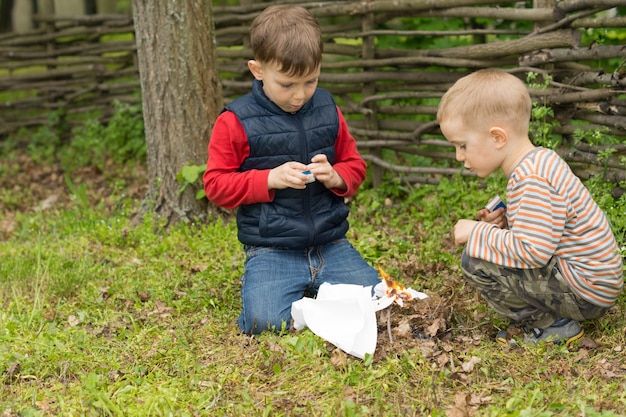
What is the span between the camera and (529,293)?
290cm

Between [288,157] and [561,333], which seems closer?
[561,333]

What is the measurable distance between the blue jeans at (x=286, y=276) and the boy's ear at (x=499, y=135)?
3.46 feet

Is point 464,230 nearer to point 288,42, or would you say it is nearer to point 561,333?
point 561,333

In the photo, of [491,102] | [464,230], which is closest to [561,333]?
[464,230]

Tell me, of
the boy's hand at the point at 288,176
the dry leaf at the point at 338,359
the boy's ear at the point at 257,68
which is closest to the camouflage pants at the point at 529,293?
the dry leaf at the point at 338,359

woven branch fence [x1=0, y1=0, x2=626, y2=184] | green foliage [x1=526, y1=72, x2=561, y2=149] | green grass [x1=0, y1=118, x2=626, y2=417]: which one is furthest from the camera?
woven branch fence [x1=0, y1=0, x2=626, y2=184]

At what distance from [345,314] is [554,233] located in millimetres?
919

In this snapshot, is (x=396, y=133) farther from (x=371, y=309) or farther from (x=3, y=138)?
(x=3, y=138)

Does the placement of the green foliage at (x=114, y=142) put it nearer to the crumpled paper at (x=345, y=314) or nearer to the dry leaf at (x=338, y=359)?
the crumpled paper at (x=345, y=314)

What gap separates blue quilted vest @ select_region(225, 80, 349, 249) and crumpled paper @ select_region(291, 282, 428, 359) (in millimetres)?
334

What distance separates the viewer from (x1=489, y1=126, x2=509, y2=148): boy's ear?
2.78 metres

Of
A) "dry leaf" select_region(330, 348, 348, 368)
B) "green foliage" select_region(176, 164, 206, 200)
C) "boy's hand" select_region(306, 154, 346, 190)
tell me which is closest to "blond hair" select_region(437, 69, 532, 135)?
"boy's hand" select_region(306, 154, 346, 190)

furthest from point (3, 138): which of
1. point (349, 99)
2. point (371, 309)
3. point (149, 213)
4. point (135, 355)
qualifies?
point (371, 309)

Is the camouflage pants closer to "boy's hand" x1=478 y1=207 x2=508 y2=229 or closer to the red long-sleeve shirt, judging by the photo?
"boy's hand" x1=478 y1=207 x2=508 y2=229
